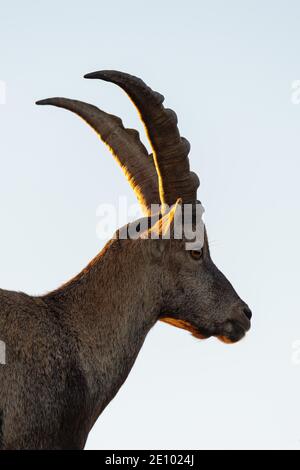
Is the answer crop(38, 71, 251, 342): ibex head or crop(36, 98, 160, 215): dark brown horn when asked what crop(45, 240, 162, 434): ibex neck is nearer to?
crop(38, 71, 251, 342): ibex head

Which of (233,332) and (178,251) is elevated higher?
(178,251)

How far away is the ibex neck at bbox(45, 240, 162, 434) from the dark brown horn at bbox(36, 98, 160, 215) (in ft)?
4.72

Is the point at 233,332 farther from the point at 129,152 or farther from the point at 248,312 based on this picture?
the point at 129,152

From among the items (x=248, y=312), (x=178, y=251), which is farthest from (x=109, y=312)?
(x=248, y=312)

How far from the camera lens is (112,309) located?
1357 centimetres

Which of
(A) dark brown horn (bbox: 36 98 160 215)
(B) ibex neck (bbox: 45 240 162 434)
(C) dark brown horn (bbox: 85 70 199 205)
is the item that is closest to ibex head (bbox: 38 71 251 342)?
(C) dark brown horn (bbox: 85 70 199 205)

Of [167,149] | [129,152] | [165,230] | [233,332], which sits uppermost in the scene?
[129,152]

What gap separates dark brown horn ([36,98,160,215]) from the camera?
15258mm

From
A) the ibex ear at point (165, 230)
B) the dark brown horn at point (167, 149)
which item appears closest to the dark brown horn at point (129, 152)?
the dark brown horn at point (167, 149)

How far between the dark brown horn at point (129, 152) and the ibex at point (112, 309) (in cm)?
1

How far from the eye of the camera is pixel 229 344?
14.7 meters

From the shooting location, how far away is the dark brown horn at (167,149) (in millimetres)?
14078

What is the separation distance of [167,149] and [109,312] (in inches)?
84.8
